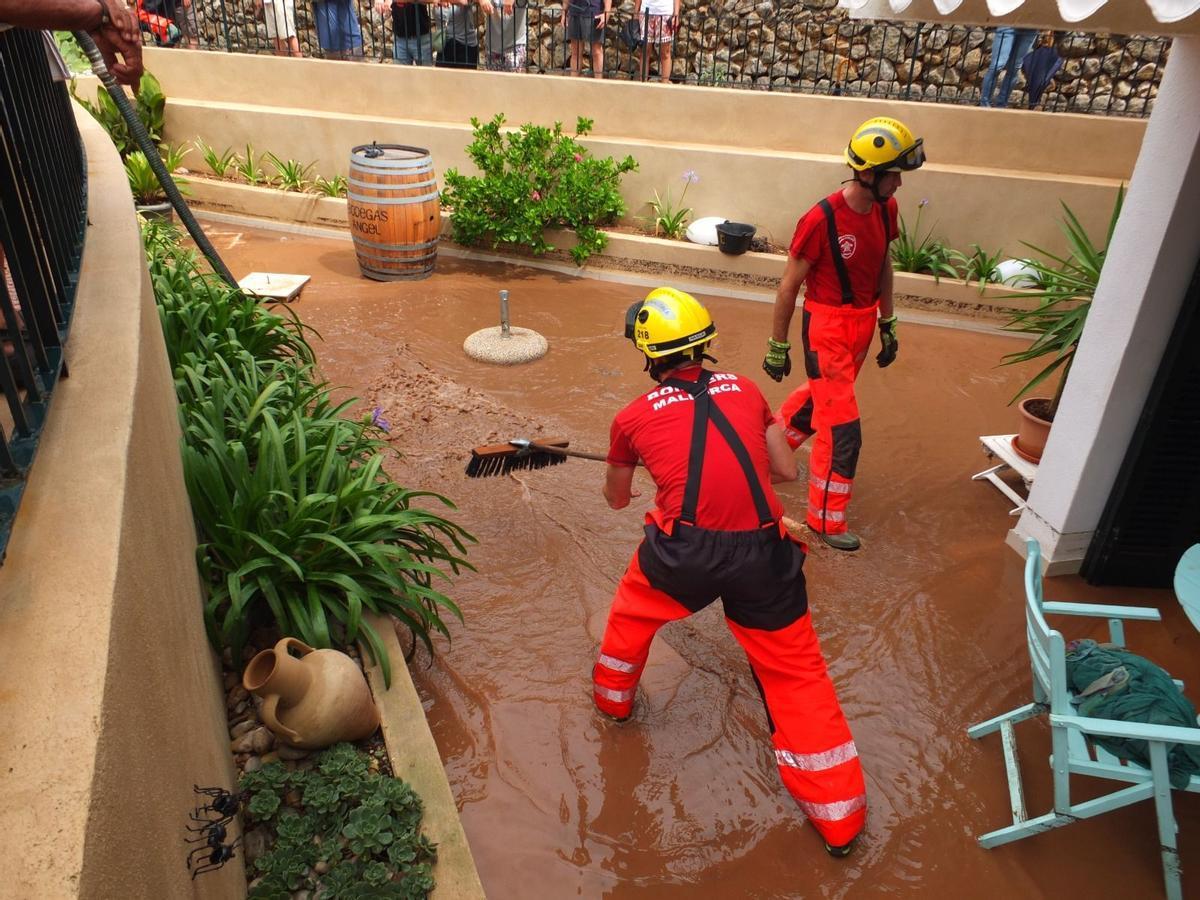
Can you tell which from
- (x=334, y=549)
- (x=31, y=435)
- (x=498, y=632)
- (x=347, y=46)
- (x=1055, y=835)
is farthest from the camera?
(x=347, y=46)

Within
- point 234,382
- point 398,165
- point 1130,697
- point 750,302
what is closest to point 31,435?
point 234,382

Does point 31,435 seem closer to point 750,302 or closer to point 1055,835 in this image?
point 1055,835

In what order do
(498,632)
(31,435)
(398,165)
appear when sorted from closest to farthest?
1. (31,435)
2. (498,632)
3. (398,165)

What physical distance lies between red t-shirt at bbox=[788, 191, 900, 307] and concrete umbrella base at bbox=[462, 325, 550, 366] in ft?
8.94

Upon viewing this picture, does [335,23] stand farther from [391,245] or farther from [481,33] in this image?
[391,245]

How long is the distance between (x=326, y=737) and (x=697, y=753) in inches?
A: 57.0

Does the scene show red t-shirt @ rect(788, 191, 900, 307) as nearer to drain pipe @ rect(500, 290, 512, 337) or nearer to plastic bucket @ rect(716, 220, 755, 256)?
drain pipe @ rect(500, 290, 512, 337)

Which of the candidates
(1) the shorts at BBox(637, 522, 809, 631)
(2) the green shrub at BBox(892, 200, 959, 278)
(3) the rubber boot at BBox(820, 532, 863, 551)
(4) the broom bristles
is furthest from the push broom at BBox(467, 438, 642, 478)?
(2) the green shrub at BBox(892, 200, 959, 278)

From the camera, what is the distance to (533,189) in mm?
Result: 8344

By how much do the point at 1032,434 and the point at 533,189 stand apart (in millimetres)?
5221

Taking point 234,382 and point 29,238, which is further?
point 234,382

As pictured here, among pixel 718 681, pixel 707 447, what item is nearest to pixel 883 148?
pixel 707 447

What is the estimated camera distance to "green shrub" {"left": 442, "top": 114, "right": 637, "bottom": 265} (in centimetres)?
820

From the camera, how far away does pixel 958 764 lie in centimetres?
340
